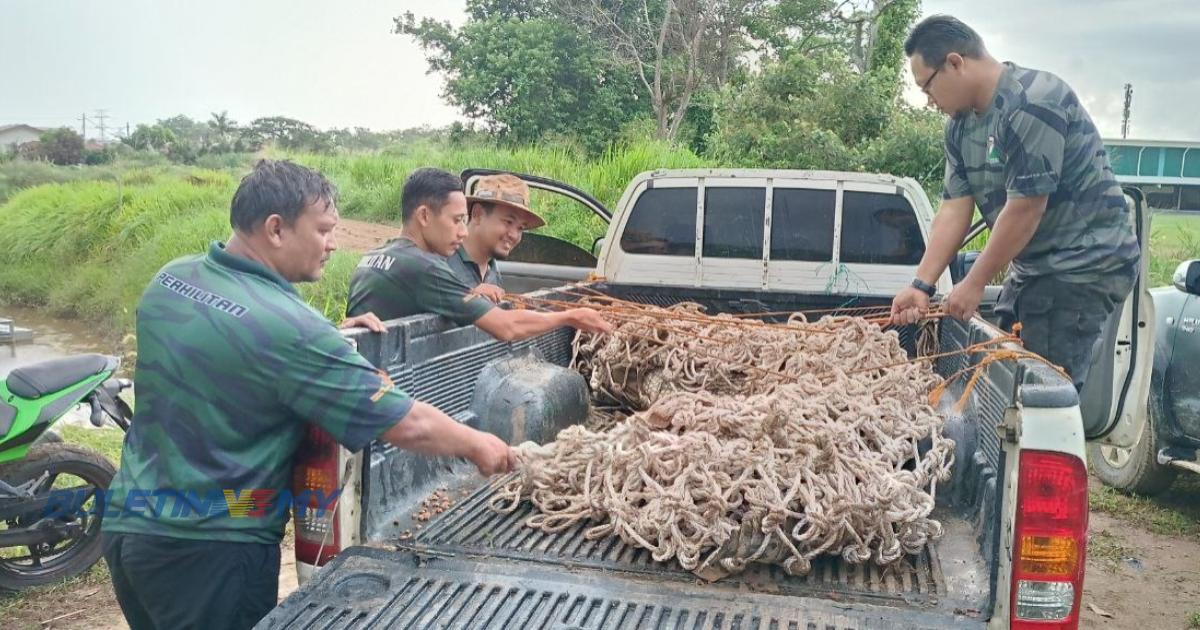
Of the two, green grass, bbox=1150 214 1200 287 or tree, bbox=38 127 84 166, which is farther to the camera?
tree, bbox=38 127 84 166

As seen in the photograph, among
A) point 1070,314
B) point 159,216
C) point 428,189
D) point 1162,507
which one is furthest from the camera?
point 159,216

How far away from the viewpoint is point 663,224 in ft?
15.8

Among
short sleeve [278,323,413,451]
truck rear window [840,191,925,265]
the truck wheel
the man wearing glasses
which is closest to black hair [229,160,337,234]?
short sleeve [278,323,413,451]

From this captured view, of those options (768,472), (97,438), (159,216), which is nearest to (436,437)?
(768,472)

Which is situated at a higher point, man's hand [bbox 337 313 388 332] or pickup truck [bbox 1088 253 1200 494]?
man's hand [bbox 337 313 388 332]

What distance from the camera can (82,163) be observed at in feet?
93.8

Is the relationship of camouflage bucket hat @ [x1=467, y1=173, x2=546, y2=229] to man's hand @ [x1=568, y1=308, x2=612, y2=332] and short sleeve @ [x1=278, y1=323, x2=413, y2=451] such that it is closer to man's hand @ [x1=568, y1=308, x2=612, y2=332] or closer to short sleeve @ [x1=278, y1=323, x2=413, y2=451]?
man's hand @ [x1=568, y1=308, x2=612, y2=332]

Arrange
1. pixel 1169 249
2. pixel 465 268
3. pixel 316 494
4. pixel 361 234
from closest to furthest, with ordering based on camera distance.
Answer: pixel 316 494 < pixel 465 268 < pixel 1169 249 < pixel 361 234

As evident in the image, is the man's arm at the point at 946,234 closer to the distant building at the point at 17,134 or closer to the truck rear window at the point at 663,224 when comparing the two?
the truck rear window at the point at 663,224

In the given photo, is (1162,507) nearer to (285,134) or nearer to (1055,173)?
(1055,173)

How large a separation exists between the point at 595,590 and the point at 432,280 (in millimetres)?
1412

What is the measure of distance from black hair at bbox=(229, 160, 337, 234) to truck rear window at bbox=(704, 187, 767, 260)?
9.31ft

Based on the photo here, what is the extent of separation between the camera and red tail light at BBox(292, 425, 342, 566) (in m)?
2.18

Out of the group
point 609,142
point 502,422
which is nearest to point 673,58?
→ point 609,142
